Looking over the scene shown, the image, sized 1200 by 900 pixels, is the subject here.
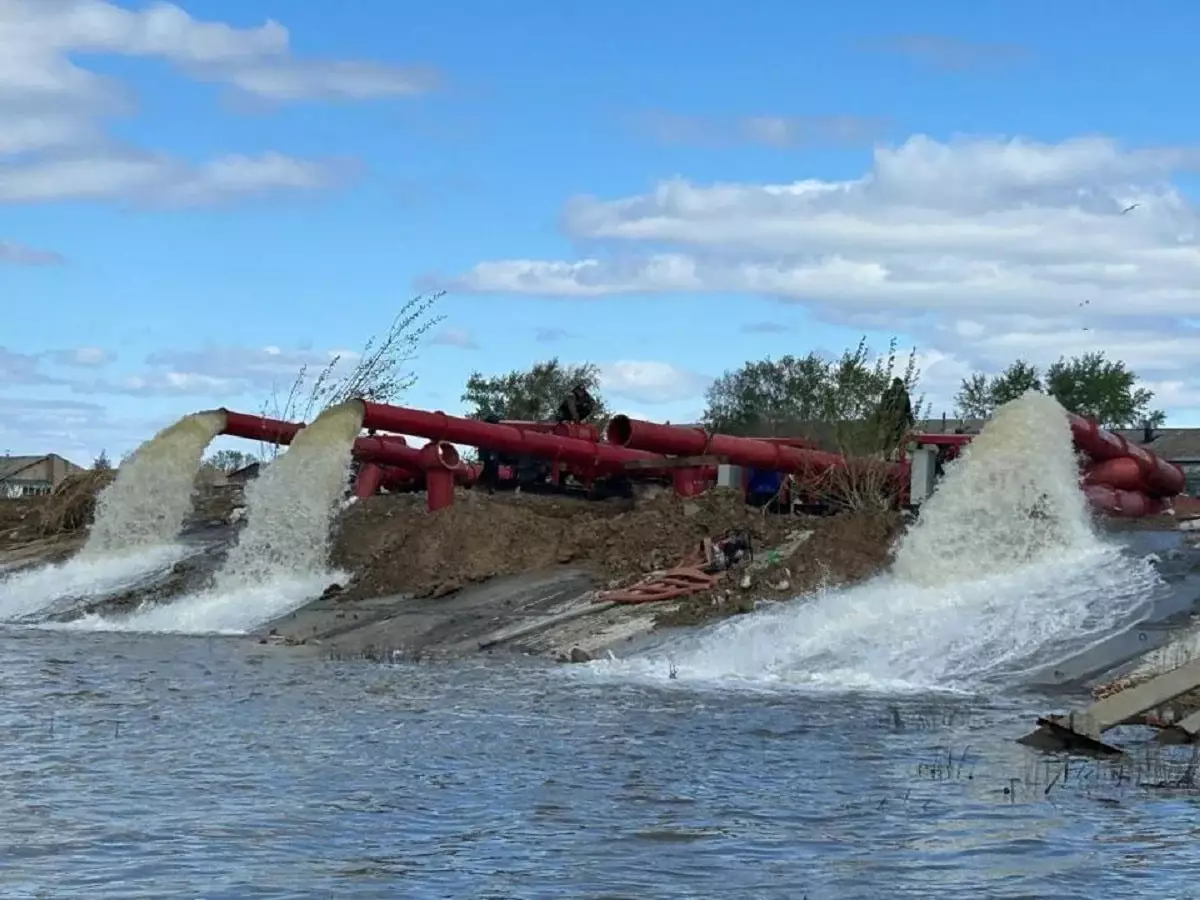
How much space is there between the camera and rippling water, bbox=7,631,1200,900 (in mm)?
11203

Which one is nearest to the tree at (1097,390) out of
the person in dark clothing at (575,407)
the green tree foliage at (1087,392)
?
the green tree foliage at (1087,392)

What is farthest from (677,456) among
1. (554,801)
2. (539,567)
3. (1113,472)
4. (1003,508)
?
(554,801)

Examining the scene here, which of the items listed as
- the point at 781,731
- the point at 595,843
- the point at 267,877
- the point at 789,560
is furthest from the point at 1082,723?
the point at 789,560

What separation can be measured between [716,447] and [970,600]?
9.26 meters

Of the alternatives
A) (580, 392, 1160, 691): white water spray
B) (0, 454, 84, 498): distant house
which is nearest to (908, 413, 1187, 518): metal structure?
(580, 392, 1160, 691): white water spray

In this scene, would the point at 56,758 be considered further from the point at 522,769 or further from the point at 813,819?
the point at 813,819

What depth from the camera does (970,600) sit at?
2562 cm

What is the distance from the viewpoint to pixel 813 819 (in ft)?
43.1

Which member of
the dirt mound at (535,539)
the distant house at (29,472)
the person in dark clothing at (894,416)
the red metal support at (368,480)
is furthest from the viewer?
the distant house at (29,472)

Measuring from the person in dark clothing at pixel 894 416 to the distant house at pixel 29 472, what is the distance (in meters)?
49.8

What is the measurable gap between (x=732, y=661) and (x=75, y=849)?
13023mm

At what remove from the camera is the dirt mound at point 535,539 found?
30.6 meters

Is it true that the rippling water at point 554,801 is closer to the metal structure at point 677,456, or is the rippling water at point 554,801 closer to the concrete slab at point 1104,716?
the concrete slab at point 1104,716

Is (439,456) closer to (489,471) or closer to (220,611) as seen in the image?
(489,471)
